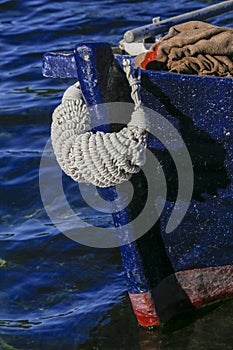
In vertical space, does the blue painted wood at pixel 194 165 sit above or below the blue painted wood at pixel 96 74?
below

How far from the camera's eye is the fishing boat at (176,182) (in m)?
3.17

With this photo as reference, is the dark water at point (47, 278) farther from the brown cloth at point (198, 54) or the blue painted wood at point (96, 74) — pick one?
the brown cloth at point (198, 54)

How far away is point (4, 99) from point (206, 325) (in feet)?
12.0

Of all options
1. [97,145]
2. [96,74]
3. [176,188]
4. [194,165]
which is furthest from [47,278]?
[96,74]

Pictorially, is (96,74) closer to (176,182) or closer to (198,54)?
(198,54)

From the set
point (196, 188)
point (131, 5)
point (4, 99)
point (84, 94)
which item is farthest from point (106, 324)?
point (131, 5)

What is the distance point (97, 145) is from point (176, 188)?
57 centimetres

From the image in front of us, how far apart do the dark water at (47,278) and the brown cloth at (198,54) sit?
4.13ft

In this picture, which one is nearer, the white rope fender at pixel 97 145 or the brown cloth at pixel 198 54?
the white rope fender at pixel 97 145

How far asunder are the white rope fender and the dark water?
96 cm

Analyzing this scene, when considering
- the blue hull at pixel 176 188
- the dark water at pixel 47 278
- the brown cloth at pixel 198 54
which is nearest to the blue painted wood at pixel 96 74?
the blue hull at pixel 176 188

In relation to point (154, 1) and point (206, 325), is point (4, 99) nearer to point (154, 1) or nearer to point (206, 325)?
point (154, 1)

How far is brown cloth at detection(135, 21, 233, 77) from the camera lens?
3.28 metres

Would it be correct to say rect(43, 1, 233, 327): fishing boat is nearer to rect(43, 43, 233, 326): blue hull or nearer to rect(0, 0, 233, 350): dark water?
rect(43, 43, 233, 326): blue hull
